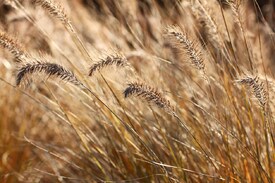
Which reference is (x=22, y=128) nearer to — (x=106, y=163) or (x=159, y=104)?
(x=106, y=163)

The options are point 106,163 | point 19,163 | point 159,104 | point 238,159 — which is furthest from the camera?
point 19,163

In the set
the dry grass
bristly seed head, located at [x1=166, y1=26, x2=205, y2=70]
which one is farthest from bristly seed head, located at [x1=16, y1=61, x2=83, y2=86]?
bristly seed head, located at [x1=166, y1=26, x2=205, y2=70]

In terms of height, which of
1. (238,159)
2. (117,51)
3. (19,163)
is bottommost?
(19,163)

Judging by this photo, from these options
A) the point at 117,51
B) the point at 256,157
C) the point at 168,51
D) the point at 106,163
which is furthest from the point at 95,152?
the point at 168,51

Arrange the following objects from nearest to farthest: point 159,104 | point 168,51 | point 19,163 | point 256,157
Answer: point 159,104 < point 256,157 < point 19,163 < point 168,51

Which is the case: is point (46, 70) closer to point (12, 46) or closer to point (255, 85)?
point (12, 46)

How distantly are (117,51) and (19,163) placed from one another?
1327mm

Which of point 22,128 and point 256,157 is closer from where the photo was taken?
point 256,157

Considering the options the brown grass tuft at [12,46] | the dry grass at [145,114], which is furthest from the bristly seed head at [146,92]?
the brown grass tuft at [12,46]

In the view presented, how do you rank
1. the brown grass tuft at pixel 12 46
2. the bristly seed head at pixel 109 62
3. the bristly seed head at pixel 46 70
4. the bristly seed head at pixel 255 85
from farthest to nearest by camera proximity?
the brown grass tuft at pixel 12 46
the bristly seed head at pixel 109 62
the bristly seed head at pixel 46 70
the bristly seed head at pixel 255 85

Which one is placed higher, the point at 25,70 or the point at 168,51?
the point at 168,51

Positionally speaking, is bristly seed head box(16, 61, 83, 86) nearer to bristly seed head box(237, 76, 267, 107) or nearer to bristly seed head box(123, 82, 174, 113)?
bristly seed head box(123, 82, 174, 113)

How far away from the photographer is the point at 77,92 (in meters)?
3.89

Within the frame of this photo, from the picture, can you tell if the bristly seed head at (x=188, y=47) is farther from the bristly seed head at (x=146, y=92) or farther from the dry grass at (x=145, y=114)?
the bristly seed head at (x=146, y=92)
